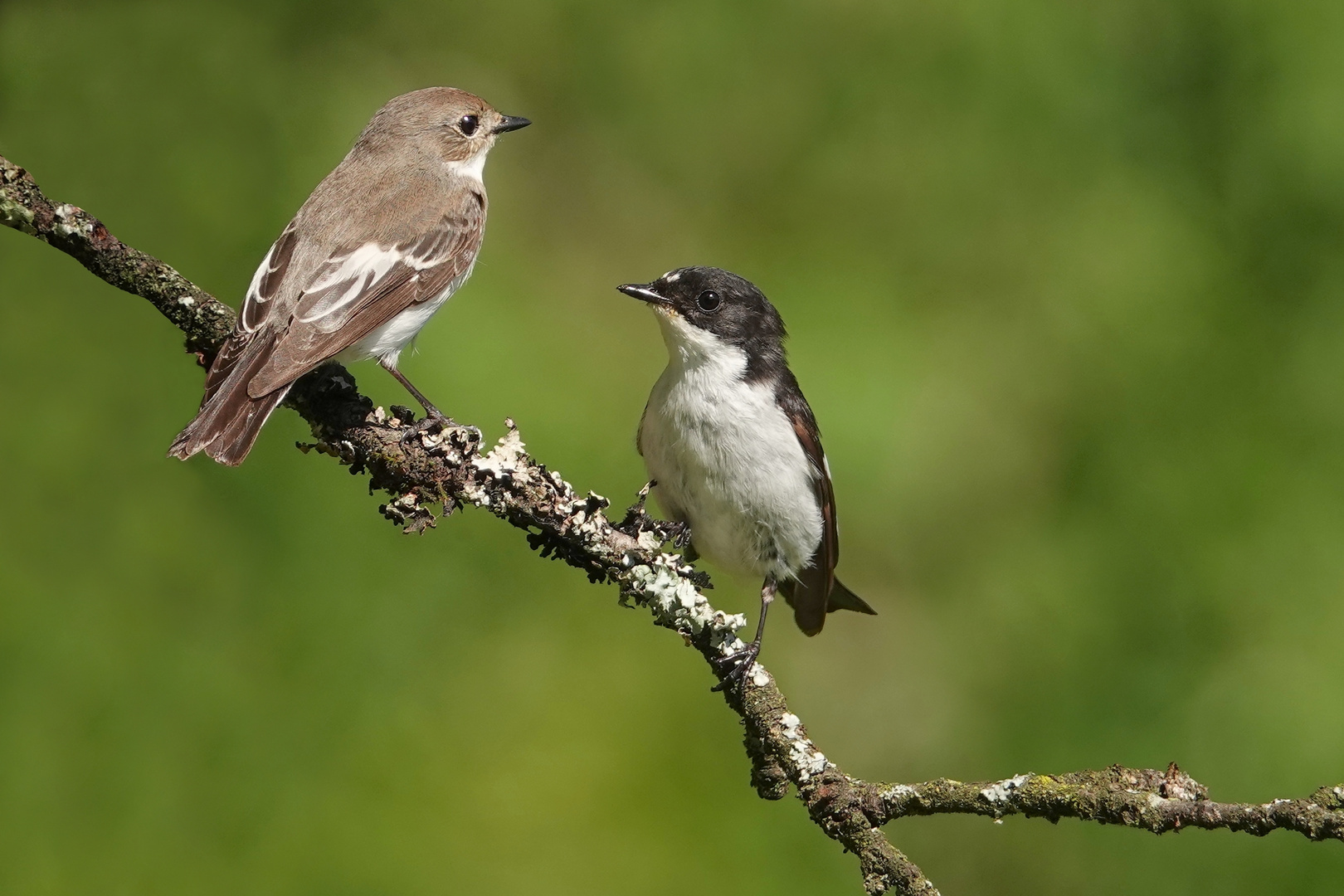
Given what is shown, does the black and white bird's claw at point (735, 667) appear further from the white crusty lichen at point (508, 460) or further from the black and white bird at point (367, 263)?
the black and white bird at point (367, 263)

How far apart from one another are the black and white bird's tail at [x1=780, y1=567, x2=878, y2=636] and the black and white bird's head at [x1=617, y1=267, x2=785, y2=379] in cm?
67

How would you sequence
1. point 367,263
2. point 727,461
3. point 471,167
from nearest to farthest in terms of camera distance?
point 367,263 < point 727,461 < point 471,167

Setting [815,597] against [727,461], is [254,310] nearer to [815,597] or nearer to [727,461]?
[727,461]

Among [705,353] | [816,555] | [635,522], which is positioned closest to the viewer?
[635,522]

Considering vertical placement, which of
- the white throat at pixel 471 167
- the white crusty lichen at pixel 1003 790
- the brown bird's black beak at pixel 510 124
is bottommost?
the white crusty lichen at pixel 1003 790

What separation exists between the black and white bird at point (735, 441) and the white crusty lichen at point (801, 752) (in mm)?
784

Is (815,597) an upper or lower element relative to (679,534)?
upper

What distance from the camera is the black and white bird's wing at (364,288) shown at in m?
2.94

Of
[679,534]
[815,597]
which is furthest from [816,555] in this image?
[679,534]

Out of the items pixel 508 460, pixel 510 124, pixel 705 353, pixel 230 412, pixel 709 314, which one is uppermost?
pixel 510 124

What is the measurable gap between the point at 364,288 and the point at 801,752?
1715 mm

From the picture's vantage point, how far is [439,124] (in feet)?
13.5

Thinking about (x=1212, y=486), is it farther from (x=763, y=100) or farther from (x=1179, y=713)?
(x=763, y=100)

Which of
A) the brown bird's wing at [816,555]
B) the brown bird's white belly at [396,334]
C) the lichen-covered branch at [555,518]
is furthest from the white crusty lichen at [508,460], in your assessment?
the brown bird's wing at [816,555]
